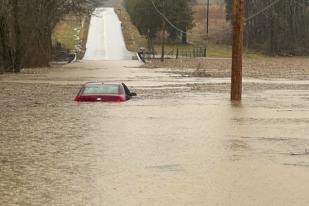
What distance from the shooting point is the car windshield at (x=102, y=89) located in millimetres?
24766

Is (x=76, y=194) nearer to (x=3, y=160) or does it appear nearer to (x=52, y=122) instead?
(x=3, y=160)

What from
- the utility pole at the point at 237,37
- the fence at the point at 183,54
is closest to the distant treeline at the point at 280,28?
the fence at the point at 183,54

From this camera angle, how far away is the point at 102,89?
A: 24953 millimetres

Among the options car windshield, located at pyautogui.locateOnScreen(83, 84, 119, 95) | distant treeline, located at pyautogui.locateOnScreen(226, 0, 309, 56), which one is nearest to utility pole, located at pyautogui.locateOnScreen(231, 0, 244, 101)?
car windshield, located at pyautogui.locateOnScreen(83, 84, 119, 95)

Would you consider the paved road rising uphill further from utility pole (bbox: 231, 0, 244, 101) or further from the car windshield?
the car windshield

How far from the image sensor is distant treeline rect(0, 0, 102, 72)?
1911 inches

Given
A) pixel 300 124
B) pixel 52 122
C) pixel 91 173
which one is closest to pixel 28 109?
pixel 52 122

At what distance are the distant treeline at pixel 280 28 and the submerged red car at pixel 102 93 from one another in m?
79.8

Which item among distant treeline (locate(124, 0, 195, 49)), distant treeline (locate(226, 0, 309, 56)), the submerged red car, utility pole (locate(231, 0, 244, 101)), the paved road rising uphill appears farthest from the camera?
distant treeline (locate(124, 0, 195, 49))

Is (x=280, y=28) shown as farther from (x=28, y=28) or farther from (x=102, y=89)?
(x=102, y=89)

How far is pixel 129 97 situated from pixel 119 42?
7847 centimetres

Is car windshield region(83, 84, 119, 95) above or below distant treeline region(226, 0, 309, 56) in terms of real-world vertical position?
above

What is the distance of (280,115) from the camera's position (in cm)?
2183

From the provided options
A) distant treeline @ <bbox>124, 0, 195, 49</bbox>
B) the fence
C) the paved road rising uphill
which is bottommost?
the fence
